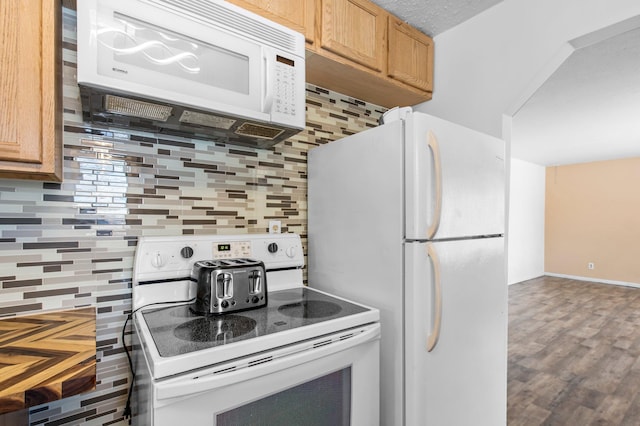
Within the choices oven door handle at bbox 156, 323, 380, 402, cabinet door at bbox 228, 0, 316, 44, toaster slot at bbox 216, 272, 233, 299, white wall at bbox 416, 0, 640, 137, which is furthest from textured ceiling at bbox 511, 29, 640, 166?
toaster slot at bbox 216, 272, 233, 299

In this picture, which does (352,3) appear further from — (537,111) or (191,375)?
(537,111)

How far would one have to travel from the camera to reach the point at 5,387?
0.70 m

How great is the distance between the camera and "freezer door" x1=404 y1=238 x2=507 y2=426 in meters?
1.25

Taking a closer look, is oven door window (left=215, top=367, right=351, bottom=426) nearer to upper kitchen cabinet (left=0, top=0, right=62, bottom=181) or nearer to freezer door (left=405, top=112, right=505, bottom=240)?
freezer door (left=405, top=112, right=505, bottom=240)

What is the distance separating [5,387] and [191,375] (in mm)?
376

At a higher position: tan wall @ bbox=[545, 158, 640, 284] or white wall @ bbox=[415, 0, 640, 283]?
white wall @ bbox=[415, 0, 640, 283]

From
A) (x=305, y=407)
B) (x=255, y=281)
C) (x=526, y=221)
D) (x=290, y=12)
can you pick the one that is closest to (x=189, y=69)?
(x=290, y=12)

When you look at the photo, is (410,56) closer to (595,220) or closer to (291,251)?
(291,251)

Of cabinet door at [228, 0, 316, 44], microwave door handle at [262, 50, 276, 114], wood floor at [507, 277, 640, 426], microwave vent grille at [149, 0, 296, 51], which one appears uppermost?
cabinet door at [228, 0, 316, 44]

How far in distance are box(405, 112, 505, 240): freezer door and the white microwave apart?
52 centimetres

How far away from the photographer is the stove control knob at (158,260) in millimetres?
1288

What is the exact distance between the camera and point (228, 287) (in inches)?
48.2

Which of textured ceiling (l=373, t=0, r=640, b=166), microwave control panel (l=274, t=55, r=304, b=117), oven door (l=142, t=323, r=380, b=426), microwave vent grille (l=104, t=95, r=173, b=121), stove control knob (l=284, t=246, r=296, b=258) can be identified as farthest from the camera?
textured ceiling (l=373, t=0, r=640, b=166)

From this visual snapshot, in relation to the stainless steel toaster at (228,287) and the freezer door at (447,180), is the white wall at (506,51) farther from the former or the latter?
the stainless steel toaster at (228,287)
